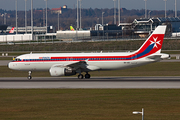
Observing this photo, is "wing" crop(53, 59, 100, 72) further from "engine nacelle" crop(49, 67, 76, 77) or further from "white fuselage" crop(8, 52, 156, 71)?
"engine nacelle" crop(49, 67, 76, 77)

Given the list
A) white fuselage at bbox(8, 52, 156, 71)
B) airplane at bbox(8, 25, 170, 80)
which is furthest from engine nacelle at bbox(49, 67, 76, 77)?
white fuselage at bbox(8, 52, 156, 71)

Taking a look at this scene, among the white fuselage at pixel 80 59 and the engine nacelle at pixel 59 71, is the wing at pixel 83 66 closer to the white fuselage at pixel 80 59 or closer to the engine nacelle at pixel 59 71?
the white fuselage at pixel 80 59

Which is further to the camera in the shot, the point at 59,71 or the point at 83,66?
the point at 83,66

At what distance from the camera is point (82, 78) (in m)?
44.7

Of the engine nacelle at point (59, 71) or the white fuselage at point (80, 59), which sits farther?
the white fuselage at point (80, 59)
